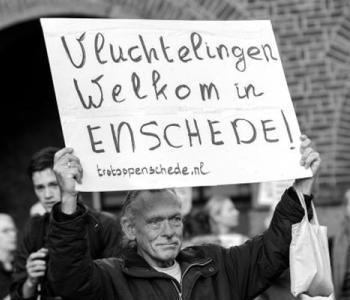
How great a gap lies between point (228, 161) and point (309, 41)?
564cm

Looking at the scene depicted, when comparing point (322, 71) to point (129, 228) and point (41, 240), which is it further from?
point (129, 228)

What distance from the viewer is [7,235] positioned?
8.94 meters

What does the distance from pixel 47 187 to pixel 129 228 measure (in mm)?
1484

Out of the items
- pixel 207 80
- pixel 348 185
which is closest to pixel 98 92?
pixel 207 80

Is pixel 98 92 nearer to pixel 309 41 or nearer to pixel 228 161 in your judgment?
pixel 228 161

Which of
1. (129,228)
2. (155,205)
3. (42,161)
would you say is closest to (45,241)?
(42,161)

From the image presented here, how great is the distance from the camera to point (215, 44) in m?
4.95

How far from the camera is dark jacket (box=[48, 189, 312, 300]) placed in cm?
439

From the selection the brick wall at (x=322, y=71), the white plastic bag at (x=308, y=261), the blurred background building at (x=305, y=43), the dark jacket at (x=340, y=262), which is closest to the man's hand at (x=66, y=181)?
the white plastic bag at (x=308, y=261)

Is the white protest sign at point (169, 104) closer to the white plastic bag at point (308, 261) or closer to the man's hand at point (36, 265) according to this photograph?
the white plastic bag at point (308, 261)

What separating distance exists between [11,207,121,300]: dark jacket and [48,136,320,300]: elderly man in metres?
0.87

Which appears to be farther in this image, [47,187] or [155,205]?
[47,187]

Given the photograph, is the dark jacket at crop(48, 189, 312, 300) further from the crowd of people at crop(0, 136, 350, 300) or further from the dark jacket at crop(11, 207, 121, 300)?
the dark jacket at crop(11, 207, 121, 300)

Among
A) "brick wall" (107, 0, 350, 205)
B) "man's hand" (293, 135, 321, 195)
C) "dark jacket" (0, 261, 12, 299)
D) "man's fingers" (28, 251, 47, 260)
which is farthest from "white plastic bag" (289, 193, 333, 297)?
"brick wall" (107, 0, 350, 205)
